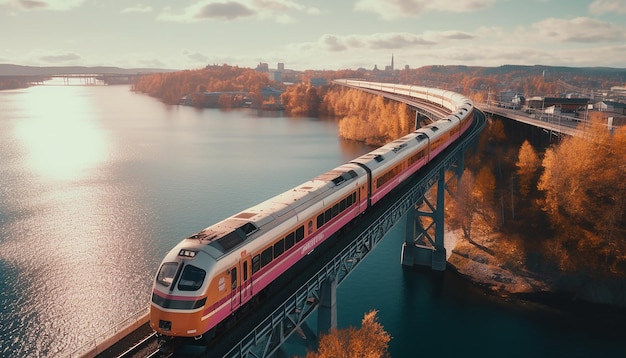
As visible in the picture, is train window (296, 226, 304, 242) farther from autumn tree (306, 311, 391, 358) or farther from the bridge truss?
autumn tree (306, 311, 391, 358)

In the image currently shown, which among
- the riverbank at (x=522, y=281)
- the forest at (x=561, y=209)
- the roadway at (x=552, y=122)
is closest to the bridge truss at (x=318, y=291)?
the riverbank at (x=522, y=281)

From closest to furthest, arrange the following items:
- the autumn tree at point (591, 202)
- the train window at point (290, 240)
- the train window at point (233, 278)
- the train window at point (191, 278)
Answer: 1. the train window at point (191, 278)
2. the train window at point (233, 278)
3. the train window at point (290, 240)
4. the autumn tree at point (591, 202)

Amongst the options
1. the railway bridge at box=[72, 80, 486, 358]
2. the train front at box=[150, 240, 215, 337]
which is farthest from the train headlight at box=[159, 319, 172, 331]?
the railway bridge at box=[72, 80, 486, 358]

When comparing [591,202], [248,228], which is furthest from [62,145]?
[591,202]

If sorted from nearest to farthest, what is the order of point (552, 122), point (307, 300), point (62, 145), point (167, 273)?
point (167, 273), point (307, 300), point (552, 122), point (62, 145)

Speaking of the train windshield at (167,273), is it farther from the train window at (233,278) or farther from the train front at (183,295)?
the train window at (233,278)

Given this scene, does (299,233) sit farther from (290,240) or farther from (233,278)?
(233,278)
